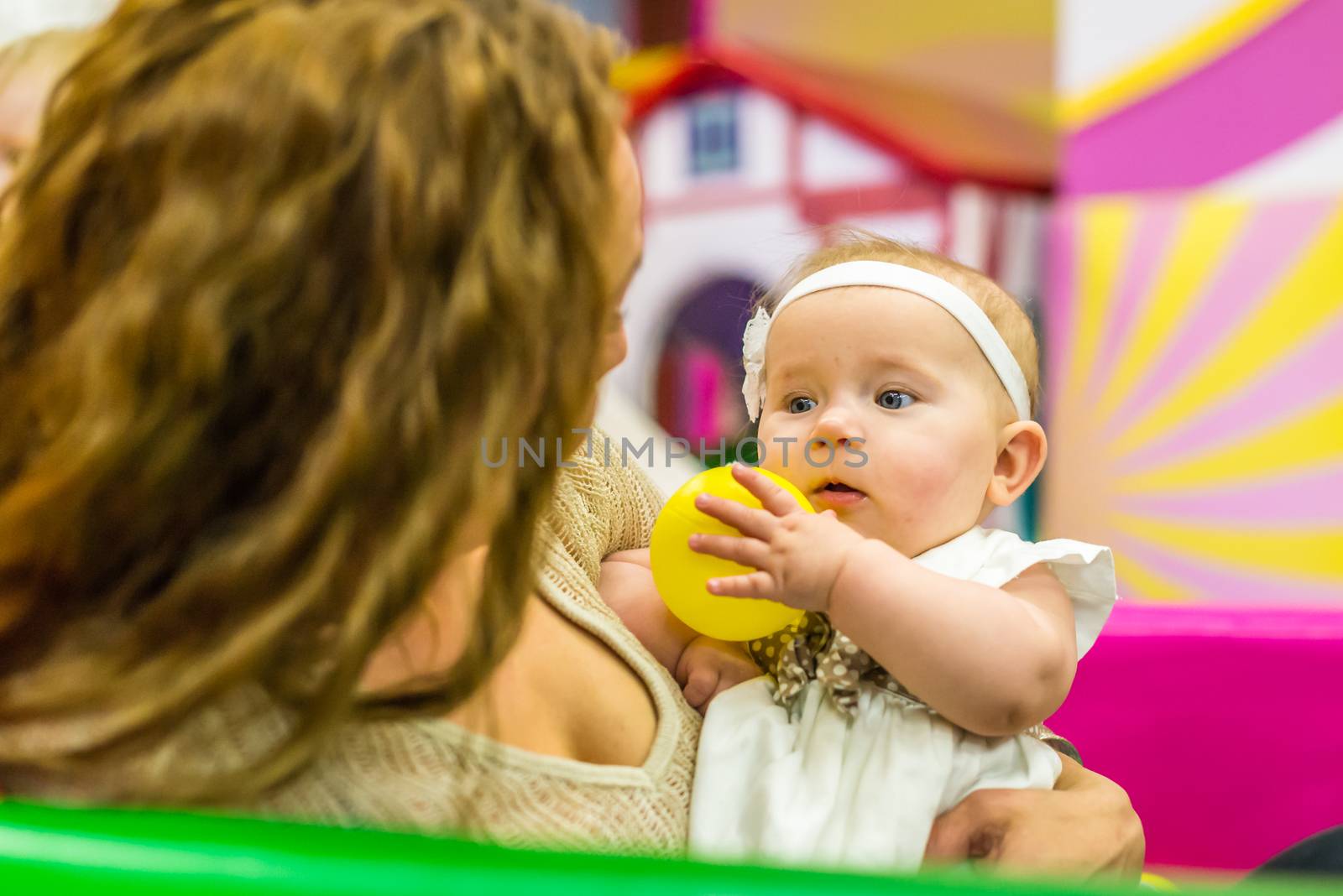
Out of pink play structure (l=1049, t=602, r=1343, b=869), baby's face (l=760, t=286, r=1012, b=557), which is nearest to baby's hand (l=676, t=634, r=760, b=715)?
baby's face (l=760, t=286, r=1012, b=557)

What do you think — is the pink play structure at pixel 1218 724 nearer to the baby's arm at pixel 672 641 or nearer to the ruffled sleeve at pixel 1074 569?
the ruffled sleeve at pixel 1074 569

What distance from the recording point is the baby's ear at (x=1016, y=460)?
785mm

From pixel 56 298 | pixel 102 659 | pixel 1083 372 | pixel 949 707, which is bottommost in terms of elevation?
pixel 1083 372

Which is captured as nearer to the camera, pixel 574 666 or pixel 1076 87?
pixel 574 666

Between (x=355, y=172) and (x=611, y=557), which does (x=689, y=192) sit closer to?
(x=611, y=557)

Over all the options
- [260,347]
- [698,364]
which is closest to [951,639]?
[260,347]

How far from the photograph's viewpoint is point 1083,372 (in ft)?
7.05

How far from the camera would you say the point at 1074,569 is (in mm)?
718

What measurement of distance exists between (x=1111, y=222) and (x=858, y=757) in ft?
5.69

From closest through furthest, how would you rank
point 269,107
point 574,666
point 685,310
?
point 269,107 < point 574,666 < point 685,310

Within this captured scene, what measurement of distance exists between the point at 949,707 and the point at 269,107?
46 cm

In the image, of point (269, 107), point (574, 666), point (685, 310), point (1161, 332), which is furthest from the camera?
point (685, 310)

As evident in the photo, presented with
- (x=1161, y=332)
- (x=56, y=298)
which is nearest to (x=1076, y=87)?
(x=1161, y=332)

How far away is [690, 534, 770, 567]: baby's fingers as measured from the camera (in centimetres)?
62
